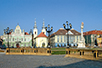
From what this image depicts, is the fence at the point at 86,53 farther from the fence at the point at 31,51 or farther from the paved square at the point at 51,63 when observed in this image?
the fence at the point at 31,51

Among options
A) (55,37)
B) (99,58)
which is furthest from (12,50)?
(55,37)

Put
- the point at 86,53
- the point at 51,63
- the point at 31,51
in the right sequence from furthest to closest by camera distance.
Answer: the point at 31,51 → the point at 86,53 → the point at 51,63

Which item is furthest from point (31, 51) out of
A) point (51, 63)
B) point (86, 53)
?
point (51, 63)

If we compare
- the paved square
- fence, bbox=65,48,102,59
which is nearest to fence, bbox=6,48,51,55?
fence, bbox=65,48,102,59

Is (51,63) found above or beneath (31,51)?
beneath

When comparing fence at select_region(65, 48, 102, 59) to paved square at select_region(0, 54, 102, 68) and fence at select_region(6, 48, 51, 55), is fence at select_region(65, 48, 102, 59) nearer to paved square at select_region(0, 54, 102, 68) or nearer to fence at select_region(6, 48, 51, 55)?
paved square at select_region(0, 54, 102, 68)

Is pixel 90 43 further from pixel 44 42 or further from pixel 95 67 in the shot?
pixel 95 67

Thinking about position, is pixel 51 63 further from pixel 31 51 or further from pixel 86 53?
pixel 31 51

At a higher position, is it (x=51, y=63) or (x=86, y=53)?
(x=86, y=53)

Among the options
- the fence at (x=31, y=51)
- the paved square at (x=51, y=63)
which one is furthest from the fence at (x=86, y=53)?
the fence at (x=31, y=51)

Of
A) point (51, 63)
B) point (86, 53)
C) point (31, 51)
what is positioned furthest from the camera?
point (31, 51)

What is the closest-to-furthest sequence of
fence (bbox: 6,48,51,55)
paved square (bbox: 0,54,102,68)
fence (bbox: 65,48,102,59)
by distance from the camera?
paved square (bbox: 0,54,102,68)
fence (bbox: 65,48,102,59)
fence (bbox: 6,48,51,55)

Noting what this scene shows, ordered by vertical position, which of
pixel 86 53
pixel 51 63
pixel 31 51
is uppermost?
pixel 86 53

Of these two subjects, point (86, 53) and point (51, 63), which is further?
point (86, 53)
